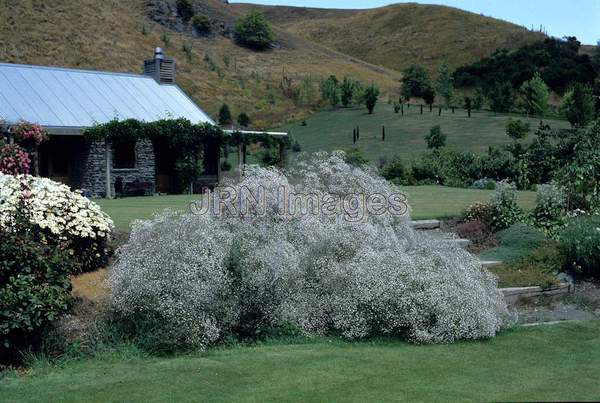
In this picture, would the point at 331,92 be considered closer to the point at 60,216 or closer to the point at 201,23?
the point at 201,23

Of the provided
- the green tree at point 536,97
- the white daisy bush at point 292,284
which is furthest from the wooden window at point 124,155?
the green tree at point 536,97

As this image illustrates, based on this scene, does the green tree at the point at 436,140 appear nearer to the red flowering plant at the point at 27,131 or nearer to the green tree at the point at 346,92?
the green tree at the point at 346,92

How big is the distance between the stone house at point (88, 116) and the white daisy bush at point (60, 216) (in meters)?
13.6

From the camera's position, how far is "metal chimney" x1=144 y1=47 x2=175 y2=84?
27.9 m

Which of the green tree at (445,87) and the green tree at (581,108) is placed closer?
the green tree at (581,108)

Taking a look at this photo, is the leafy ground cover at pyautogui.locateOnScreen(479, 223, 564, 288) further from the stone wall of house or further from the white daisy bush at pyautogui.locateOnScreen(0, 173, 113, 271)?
the stone wall of house

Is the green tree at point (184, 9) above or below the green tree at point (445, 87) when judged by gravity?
above

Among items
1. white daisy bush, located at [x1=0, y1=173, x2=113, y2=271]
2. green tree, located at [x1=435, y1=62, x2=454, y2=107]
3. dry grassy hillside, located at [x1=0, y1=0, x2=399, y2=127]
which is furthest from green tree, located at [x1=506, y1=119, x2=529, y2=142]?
white daisy bush, located at [x1=0, y1=173, x2=113, y2=271]

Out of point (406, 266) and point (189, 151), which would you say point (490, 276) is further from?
point (189, 151)

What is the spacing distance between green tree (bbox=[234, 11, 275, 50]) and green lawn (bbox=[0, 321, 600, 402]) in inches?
2839

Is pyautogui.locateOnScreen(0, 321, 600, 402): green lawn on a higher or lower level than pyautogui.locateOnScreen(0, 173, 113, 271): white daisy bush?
lower

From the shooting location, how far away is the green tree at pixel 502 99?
162 ft

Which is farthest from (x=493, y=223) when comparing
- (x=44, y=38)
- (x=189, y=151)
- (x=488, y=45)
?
(x=488, y=45)

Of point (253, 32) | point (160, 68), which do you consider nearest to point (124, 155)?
point (160, 68)
